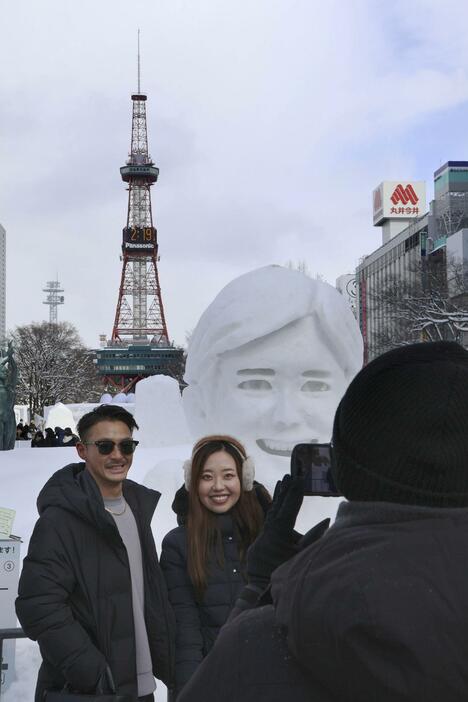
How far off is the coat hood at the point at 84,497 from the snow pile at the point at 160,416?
414 inches

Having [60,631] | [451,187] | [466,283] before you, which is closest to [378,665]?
[60,631]

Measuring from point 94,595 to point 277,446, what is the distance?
1.32 metres

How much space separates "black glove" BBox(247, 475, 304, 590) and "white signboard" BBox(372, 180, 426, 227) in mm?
60013

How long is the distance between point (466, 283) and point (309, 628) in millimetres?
20084

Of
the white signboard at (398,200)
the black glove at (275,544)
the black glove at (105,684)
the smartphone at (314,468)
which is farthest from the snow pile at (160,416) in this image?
the white signboard at (398,200)

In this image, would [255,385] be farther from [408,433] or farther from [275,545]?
[408,433]

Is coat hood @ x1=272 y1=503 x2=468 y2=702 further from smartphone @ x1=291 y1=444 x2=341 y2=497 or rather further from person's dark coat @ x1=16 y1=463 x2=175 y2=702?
person's dark coat @ x1=16 y1=463 x2=175 y2=702

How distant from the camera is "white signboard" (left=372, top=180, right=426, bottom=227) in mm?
59375

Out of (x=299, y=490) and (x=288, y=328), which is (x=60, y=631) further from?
(x=288, y=328)

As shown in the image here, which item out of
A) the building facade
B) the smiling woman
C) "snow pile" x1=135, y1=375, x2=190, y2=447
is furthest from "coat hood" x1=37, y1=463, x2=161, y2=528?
the building facade

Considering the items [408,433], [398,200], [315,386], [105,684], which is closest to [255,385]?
[315,386]

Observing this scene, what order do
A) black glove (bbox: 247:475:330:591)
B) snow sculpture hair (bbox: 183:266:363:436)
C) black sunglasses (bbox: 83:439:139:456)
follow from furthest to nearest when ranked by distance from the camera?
1. snow sculpture hair (bbox: 183:266:363:436)
2. black sunglasses (bbox: 83:439:139:456)
3. black glove (bbox: 247:475:330:591)

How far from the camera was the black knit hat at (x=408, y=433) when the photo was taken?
869 millimetres

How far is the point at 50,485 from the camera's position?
7.96 feet
